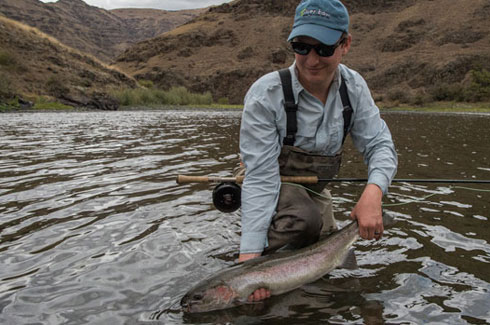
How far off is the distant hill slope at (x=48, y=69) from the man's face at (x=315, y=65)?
3858 centimetres

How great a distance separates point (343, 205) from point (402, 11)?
4410 inches

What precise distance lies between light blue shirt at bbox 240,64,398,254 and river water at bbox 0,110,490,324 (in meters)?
0.72

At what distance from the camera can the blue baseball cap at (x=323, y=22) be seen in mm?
3172

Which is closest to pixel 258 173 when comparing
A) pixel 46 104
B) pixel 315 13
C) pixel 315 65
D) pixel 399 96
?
pixel 315 65

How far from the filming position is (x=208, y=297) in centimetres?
298

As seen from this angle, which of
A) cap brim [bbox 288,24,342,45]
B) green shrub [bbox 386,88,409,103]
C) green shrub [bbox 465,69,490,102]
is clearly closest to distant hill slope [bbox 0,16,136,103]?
green shrub [bbox 386,88,409,103]

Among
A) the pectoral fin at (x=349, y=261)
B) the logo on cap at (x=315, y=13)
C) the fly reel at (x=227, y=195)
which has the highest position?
the logo on cap at (x=315, y=13)

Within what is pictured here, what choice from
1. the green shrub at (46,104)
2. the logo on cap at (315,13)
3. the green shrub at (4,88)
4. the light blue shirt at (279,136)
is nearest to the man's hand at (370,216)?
the light blue shirt at (279,136)

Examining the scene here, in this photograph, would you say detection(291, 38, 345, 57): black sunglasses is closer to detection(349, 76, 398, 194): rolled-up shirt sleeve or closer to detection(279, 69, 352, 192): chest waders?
detection(279, 69, 352, 192): chest waders

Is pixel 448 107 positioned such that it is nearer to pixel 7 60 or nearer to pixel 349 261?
pixel 7 60

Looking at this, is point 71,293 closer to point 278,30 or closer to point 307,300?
point 307,300

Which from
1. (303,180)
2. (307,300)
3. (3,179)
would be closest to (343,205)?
(303,180)

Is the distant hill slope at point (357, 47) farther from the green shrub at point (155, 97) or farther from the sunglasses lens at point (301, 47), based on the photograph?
the sunglasses lens at point (301, 47)

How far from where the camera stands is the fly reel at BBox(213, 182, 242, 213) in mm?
3855
